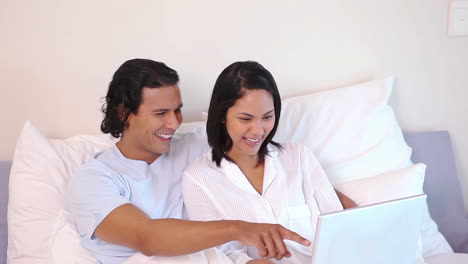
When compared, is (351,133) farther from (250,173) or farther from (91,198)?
(91,198)

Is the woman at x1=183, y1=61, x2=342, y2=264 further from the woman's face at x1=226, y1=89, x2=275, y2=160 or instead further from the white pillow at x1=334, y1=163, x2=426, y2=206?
the white pillow at x1=334, y1=163, x2=426, y2=206

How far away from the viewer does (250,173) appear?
1434mm

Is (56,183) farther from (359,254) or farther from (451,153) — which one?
(451,153)

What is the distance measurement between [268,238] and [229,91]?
1.60 ft

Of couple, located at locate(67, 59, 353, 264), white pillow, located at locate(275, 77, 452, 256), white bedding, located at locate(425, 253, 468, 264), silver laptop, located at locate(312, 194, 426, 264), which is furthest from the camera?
white pillow, located at locate(275, 77, 452, 256)

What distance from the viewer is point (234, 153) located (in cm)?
145

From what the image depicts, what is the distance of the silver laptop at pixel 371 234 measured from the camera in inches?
37.4

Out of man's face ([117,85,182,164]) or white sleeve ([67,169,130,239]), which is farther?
man's face ([117,85,182,164])

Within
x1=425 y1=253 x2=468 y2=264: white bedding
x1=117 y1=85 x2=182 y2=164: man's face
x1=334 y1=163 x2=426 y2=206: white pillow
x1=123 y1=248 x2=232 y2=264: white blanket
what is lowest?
x1=425 y1=253 x2=468 y2=264: white bedding

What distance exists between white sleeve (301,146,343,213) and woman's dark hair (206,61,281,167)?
5.5 inches

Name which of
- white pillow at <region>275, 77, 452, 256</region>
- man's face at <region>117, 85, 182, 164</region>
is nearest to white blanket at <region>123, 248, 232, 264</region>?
man's face at <region>117, 85, 182, 164</region>

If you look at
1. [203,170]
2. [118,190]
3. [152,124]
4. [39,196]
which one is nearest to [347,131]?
[203,170]

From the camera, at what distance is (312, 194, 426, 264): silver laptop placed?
949 millimetres

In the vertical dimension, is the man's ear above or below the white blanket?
above
